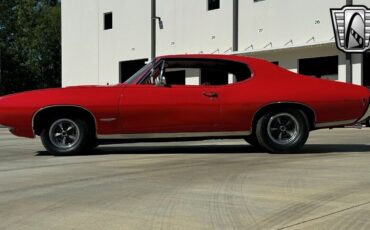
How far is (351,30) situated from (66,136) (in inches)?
732

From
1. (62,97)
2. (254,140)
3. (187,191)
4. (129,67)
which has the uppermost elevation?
(129,67)

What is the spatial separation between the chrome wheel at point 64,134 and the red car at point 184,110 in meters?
0.02

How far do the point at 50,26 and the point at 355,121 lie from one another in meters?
53.5

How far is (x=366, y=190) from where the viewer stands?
5.88m

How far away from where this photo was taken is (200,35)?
32.5m

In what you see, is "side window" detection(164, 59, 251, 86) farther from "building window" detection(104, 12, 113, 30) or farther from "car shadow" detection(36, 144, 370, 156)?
"building window" detection(104, 12, 113, 30)

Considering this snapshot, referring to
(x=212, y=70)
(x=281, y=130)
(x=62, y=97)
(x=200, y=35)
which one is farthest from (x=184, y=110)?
(x=200, y=35)

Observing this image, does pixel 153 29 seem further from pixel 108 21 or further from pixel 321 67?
pixel 321 67

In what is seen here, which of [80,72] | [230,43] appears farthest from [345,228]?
[80,72]

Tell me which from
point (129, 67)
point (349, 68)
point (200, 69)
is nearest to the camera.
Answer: point (200, 69)

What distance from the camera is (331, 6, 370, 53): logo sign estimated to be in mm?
24922

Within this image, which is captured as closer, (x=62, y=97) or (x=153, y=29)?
(x=62, y=97)

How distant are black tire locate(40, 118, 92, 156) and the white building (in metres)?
18.3

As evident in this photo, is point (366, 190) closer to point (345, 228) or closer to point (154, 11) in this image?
point (345, 228)
